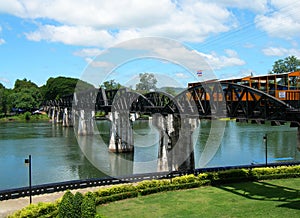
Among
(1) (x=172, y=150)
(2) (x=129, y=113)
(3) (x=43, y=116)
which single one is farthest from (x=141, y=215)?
(3) (x=43, y=116)

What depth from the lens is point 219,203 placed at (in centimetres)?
2055

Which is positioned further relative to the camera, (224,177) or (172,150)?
(172,150)

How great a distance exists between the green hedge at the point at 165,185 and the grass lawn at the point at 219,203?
18.4 inches

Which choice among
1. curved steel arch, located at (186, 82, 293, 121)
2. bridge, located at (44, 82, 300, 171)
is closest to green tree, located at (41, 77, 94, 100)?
bridge, located at (44, 82, 300, 171)

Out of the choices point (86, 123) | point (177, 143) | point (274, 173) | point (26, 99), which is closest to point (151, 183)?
point (274, 173)

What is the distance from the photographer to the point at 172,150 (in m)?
33.4

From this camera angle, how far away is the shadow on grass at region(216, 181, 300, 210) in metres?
20.7

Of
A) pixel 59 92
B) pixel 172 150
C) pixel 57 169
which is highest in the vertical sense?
pixel 59 92

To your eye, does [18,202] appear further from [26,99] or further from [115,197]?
[26,99]

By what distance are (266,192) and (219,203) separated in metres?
4.29

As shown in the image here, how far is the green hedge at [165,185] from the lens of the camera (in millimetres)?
17472

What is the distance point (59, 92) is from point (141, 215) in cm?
13780

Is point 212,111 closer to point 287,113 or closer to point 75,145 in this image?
point 287,113

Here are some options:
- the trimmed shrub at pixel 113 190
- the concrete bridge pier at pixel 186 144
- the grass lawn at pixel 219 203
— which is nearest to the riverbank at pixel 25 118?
the concrete bridge pier at pixel 186 144
